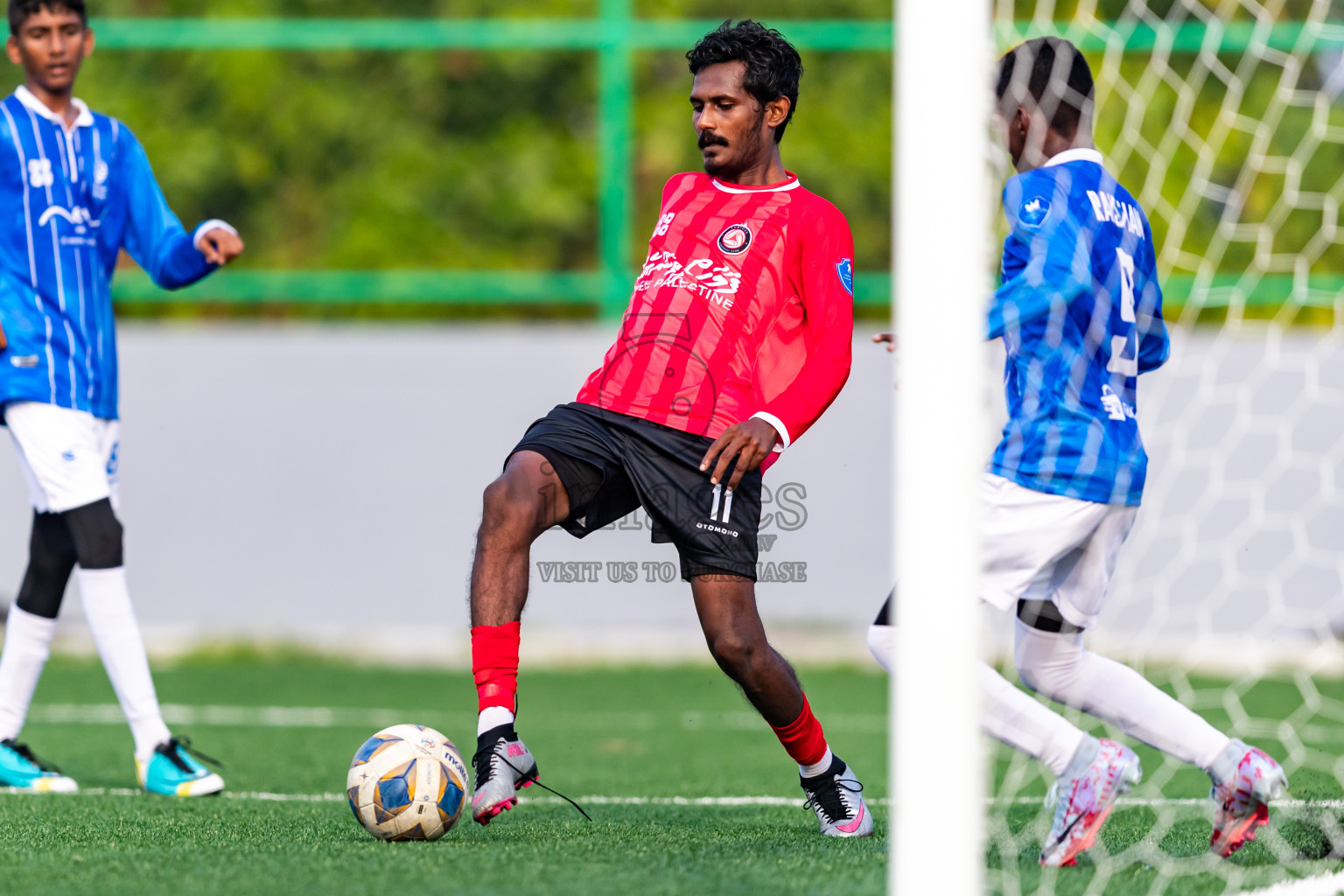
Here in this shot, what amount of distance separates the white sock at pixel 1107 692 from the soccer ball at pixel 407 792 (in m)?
1.40

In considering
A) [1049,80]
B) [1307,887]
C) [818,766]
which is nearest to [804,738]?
[818,766]

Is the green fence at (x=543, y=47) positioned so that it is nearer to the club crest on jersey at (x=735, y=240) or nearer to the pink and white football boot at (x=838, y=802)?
the club crest on jersey at (x=735, y=240)

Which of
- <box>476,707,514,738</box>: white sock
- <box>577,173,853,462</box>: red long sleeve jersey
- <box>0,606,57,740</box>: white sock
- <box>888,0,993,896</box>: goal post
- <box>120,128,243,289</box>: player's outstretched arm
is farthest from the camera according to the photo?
<box>120,128,243,289</box>: player's outstretched arm

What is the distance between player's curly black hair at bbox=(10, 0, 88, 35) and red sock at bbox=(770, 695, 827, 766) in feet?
10.1

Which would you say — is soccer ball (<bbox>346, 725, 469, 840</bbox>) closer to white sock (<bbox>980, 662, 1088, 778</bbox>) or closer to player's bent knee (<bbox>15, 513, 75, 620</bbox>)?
white sock (<bbox>980, 662, 1088, 778</bbox>)

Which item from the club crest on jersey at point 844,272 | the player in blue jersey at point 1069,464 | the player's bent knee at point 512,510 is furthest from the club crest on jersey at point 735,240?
the player's bent knee at point 512,510

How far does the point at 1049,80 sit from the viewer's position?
3590 mm

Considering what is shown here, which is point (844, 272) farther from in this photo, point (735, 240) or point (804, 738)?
point (804, 738)

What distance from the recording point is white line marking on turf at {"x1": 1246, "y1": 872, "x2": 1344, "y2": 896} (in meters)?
3.05

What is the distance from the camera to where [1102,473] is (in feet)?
11.0

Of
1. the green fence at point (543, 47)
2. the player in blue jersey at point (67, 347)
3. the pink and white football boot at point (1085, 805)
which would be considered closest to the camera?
the pink and white football boot at point (1085, 805)

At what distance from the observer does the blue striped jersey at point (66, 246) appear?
4539 millimetres

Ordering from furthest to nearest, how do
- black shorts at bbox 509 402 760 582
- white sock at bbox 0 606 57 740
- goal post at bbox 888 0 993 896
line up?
1. white sock at bbox 0 606 57 740
2. black shorts at bbox 509 402 760 582
3. goal post at bbox 888 0 993 896

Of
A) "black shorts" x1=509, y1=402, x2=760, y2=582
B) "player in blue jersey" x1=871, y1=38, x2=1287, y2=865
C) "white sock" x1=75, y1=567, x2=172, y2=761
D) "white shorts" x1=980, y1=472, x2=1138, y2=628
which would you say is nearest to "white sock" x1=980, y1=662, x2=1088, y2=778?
"player in blue jersey" x1=871, y1=38, x2=1287, y2=865
